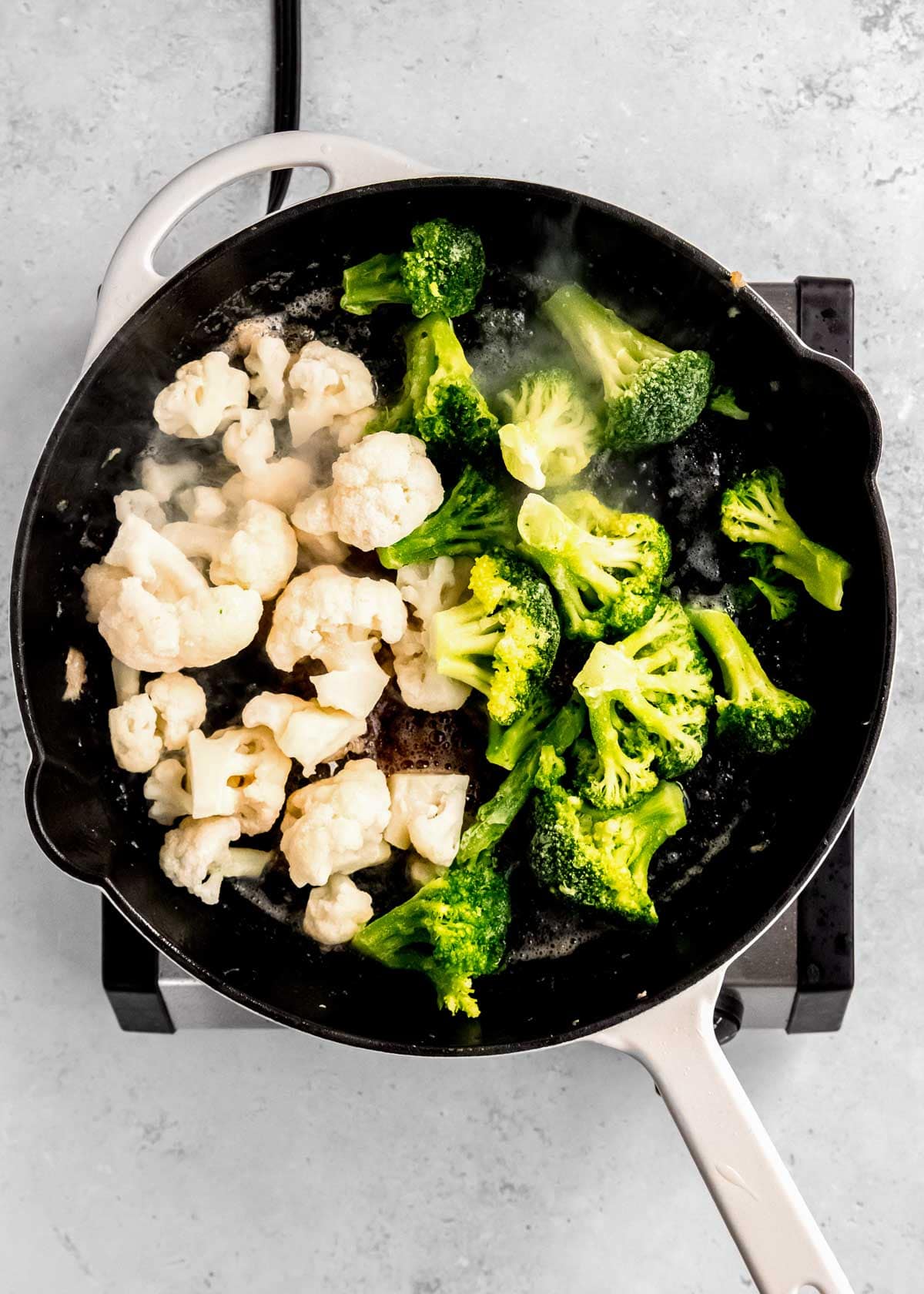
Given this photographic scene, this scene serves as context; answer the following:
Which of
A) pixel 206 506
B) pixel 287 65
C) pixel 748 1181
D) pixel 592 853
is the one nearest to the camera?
pixel 748 1181

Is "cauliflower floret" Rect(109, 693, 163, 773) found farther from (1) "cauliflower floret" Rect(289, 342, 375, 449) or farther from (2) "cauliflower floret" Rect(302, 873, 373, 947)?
(1) "cauliflower floret" Rect(289, 342, 375, 449)

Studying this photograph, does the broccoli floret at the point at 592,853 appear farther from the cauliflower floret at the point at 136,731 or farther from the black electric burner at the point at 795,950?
the cauliflower floret at the point at 136,731

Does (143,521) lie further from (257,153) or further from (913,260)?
(913,260)

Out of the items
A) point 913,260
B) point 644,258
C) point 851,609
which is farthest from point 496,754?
point 913,260

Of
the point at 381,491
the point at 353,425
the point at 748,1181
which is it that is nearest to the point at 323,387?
the point at 353,425

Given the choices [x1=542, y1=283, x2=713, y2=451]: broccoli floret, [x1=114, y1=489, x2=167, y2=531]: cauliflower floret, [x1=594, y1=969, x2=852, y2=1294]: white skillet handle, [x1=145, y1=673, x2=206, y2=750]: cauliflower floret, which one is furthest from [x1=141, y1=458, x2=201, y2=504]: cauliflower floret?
[x1=594, y1=969, x2=852, y2=1294]: white skillet handle

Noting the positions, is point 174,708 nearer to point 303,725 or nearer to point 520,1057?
point 303,725

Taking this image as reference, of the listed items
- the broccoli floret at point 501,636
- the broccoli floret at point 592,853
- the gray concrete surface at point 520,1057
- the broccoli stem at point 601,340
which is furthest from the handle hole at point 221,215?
the broccoli floret at point 592,853
